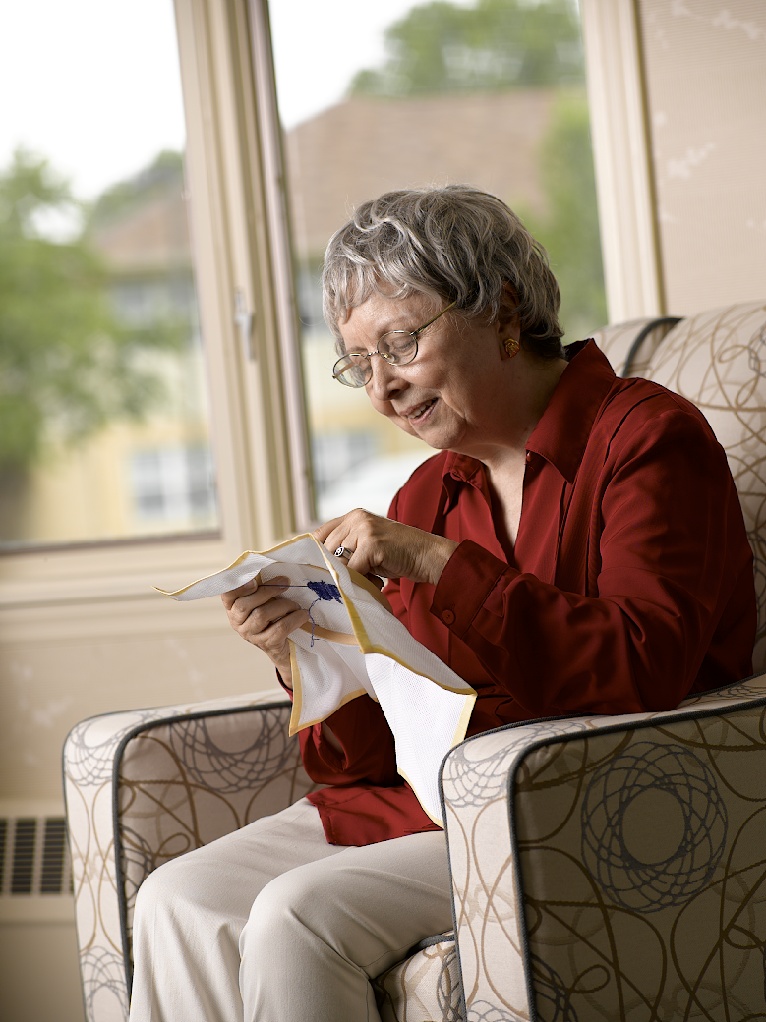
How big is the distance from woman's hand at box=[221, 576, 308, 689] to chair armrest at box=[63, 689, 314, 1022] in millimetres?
193

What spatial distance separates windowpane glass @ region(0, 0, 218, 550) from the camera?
241cm

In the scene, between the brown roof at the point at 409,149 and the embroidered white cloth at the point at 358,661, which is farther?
the brown roof at the point at 409,149

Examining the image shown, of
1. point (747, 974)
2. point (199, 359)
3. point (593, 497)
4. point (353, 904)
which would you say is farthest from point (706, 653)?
point (199, 359)

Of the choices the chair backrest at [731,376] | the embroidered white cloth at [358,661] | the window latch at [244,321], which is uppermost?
the window latch at [244,321]

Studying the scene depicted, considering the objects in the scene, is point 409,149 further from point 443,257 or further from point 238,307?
point 443,257

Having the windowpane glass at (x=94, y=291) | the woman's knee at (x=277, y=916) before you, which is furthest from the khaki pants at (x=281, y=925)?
the windowpane glass at (x=94, y=291)

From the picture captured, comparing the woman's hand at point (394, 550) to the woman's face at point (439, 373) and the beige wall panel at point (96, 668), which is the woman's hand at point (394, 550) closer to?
the woman's face at point (439, 373)

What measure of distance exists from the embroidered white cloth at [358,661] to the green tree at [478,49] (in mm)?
1394

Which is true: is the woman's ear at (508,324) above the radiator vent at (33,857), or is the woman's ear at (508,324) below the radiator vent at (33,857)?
above

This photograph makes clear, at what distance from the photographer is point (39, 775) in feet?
8.00

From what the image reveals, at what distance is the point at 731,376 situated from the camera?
155cm

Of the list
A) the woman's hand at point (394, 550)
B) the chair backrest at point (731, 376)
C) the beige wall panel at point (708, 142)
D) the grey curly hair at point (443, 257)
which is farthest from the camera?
the beige wall panel at point (708, 142)

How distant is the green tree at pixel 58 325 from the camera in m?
2.48

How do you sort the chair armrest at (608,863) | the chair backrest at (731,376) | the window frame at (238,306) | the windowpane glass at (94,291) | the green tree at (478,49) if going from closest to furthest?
the chair armrest at (608,863) → the chair backrest at (731,376) → the green tree at (478,49) → the window frame at (238,306) → the windowpane glass at (94,291)
